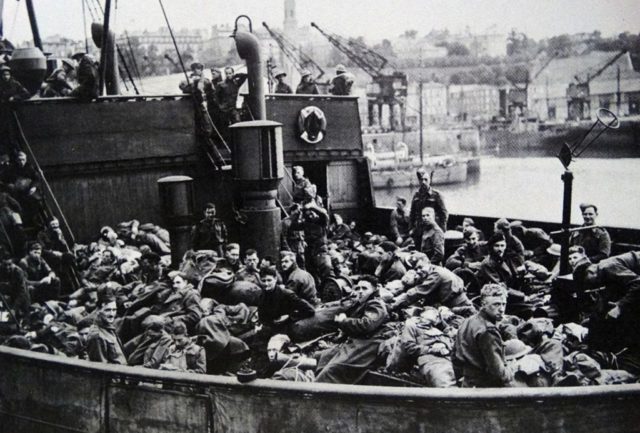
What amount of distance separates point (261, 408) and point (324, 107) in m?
11.0

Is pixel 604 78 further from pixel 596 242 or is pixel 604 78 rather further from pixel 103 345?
pixel 103 345

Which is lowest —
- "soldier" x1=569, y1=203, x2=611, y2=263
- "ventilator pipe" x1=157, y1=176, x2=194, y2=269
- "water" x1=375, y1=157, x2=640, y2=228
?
"water" x1=375, y1=157, x2=640, y2=228

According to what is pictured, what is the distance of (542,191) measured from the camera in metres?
33.3

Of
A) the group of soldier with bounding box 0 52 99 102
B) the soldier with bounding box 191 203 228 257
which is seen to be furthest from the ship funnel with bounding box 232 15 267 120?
the group of soldier with bounding box 0 52 99 102

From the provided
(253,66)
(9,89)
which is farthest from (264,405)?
(9,89)

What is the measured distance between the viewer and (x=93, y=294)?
890 centimetres

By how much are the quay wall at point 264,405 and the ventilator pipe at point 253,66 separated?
513cm

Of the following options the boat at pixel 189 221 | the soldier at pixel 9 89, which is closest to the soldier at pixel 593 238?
the boat at pixel 189 221

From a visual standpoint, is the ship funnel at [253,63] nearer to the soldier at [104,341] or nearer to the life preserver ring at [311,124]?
the life preserver ring at [311,124]

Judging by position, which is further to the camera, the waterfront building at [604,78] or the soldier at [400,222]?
the waterfront building at [604,78]

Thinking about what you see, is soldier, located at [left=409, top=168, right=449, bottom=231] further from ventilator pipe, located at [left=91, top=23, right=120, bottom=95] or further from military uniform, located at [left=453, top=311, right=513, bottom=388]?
ventilator pipe, located at [left=91, top=23, right=120, bottom=95]

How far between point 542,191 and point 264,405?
102 ft

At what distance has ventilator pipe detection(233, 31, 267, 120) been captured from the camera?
386 inches

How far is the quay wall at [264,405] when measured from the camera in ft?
14.1
